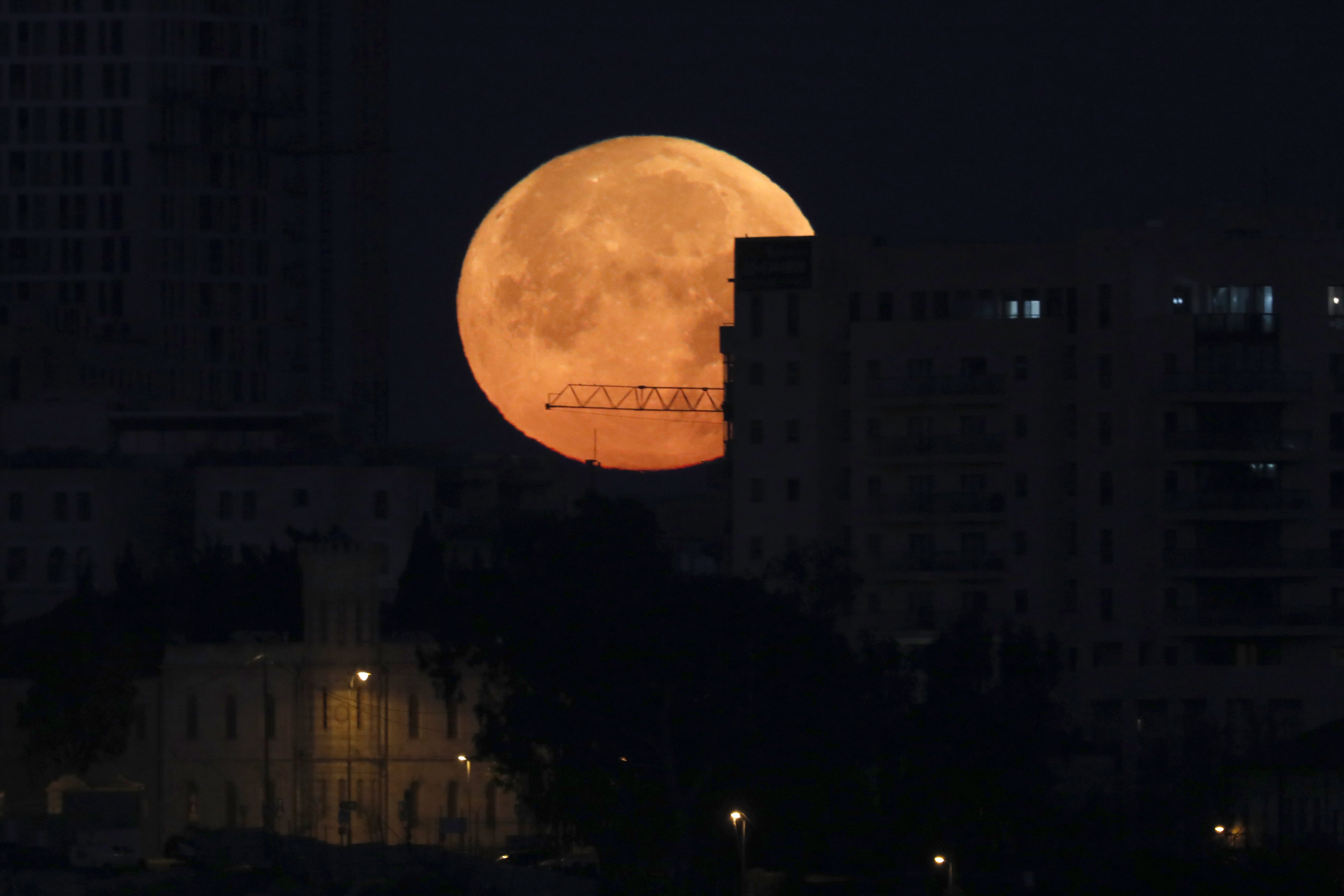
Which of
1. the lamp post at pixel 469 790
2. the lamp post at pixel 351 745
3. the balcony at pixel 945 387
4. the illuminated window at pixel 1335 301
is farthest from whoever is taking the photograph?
the balcony at pixel 945 387

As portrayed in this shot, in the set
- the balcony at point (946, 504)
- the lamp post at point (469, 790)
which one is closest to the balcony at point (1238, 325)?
the balcony at point (946, 504)

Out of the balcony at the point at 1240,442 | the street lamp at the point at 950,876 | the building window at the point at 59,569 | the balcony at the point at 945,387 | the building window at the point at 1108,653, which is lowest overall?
the street lamp at the point at 950,876

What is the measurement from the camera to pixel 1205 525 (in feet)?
428

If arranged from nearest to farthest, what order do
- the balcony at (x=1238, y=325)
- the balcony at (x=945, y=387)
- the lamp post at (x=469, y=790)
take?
the lamp post at (x=469, y=790) < the balcony at (x=1238, y=325) < the balcony at (x=945, y=387)

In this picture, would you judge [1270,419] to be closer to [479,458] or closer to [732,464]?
[732,464]

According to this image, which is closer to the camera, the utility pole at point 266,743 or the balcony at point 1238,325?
the utility pole at point 266,743

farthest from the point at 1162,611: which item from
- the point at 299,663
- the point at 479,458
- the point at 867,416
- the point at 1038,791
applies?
the point at 479,458

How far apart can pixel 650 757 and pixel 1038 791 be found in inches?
577

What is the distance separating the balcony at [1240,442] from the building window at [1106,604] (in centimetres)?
743

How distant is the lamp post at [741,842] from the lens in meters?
99.2

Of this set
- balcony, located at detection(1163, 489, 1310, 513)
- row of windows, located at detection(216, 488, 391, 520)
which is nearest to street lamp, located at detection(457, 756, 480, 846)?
balcony, located at detection(1163, 489, 1310, 513)

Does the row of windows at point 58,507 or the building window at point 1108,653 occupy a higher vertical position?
the row of windows at point 58,507

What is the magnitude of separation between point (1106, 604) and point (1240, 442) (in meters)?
9.81

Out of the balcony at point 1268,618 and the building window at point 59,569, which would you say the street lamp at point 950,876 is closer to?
the balcony at point 1268,618
